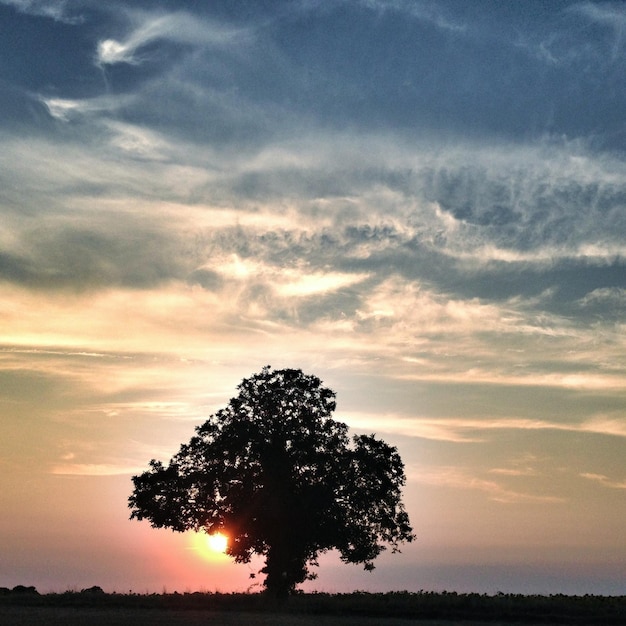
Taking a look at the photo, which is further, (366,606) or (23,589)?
(23,589)

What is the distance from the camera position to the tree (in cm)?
5506

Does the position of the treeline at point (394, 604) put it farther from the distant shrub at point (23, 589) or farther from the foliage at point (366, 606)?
the distant shrub at point (23, 589)

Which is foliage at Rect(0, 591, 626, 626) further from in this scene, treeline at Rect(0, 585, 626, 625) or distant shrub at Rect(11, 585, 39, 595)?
distant shrub at Rect(11, 585, 39, 595)

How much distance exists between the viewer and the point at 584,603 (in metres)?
46.7

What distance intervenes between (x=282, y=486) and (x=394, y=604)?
1113cm

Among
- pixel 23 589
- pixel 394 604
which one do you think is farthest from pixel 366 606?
pixel 23 589

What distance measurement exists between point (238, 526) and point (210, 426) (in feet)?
23.9

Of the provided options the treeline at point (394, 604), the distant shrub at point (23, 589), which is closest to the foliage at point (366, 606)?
the treeline at point (394, 604)

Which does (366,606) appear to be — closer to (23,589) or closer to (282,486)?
(282,486)

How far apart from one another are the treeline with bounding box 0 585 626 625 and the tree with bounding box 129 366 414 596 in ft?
11.0

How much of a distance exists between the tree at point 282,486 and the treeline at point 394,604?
335 centimetres

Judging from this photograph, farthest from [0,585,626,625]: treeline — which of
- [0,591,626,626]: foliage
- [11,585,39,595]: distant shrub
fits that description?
[11,585,39,595]: distant shrub

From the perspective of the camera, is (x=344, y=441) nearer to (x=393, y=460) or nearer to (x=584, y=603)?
(x=393, y=460)

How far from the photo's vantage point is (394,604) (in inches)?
1908
